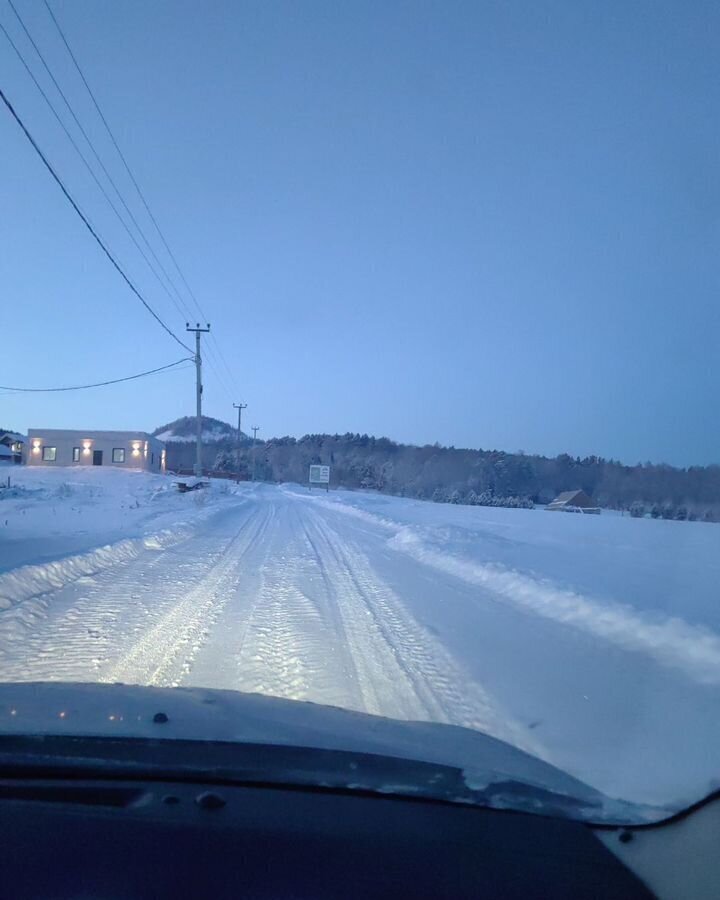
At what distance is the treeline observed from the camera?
4281 cm

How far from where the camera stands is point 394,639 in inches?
348

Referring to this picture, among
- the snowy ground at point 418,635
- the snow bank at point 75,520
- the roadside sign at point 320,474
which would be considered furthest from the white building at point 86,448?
the snowy ground at point 418,635

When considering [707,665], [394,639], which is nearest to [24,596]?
[394,639]

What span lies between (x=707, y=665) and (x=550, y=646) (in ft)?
5.76

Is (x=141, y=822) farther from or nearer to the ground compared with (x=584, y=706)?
farther from the ground

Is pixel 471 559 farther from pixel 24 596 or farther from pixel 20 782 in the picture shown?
pixel 20 782

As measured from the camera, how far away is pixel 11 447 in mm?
108812

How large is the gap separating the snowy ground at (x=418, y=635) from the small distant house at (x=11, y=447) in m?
88.0

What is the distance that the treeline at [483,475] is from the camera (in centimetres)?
4281

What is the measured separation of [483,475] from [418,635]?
106 meters

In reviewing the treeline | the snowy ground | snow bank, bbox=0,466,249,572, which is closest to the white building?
snow bank, bbox=0,466,249,572

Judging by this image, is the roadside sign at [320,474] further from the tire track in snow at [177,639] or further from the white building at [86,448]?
the tire track in snow at [177,639]

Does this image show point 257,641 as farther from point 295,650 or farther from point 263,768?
point 263,768

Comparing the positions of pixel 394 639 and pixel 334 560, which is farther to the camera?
pixel 334 560
